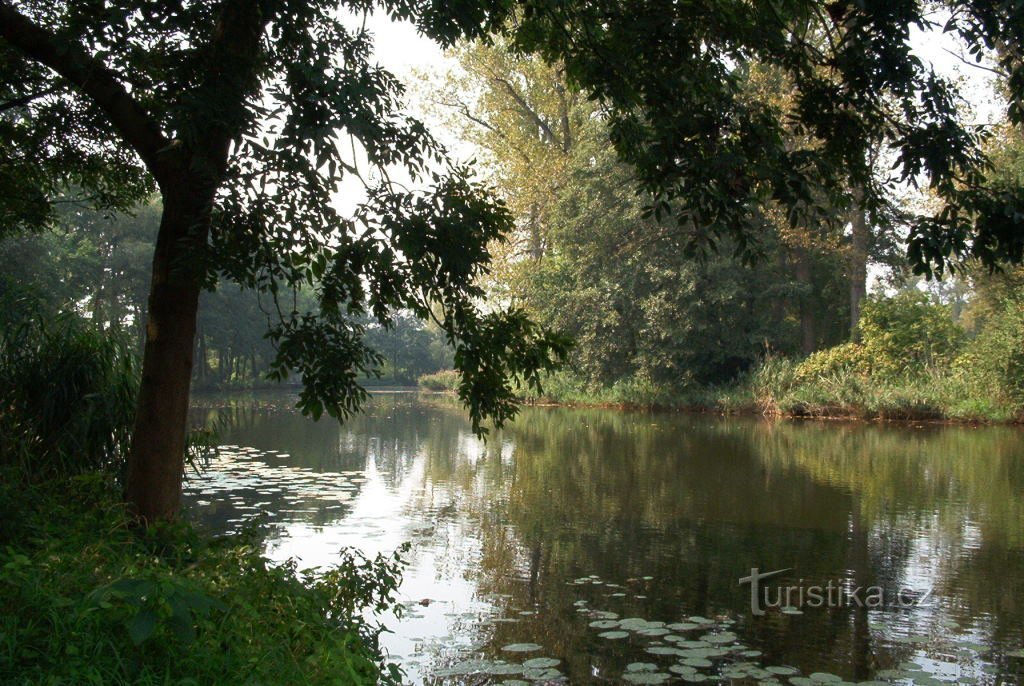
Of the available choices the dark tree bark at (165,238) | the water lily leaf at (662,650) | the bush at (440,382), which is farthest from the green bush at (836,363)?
the bush at (440,382)

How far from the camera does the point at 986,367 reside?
79.7 feet

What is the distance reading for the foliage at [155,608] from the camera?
11.1 ft

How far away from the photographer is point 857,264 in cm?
3050

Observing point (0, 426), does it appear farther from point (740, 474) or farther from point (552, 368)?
point (740, 474)

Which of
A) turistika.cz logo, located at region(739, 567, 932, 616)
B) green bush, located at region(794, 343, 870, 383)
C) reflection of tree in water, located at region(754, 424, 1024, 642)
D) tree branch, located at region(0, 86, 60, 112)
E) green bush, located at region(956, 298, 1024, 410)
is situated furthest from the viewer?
green bush, located at region(794, 343, 870, 383)

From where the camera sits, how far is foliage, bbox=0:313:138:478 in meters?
7.42

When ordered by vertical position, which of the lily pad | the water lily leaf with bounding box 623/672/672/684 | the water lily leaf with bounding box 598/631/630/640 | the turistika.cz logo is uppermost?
the turistika.cz logo

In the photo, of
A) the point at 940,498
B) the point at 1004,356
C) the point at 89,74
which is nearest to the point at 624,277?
the point at 1004,356

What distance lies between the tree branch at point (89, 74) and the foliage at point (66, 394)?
2.46 meters

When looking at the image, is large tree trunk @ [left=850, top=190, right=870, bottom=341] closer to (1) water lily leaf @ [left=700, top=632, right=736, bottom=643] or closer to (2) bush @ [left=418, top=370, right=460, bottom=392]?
(1) water lily leaf @ [left=700, top=632, right=736, bottom=643]

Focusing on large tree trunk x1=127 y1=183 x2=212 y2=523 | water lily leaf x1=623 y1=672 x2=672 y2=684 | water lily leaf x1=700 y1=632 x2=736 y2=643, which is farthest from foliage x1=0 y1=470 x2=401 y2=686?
water lily leaf x1=700 y1=632 x2=736 y2=643

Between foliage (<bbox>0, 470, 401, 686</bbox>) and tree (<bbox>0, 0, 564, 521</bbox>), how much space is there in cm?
60

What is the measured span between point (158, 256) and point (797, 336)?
30.8 metres

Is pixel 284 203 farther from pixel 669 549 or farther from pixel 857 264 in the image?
pixel 857 264
